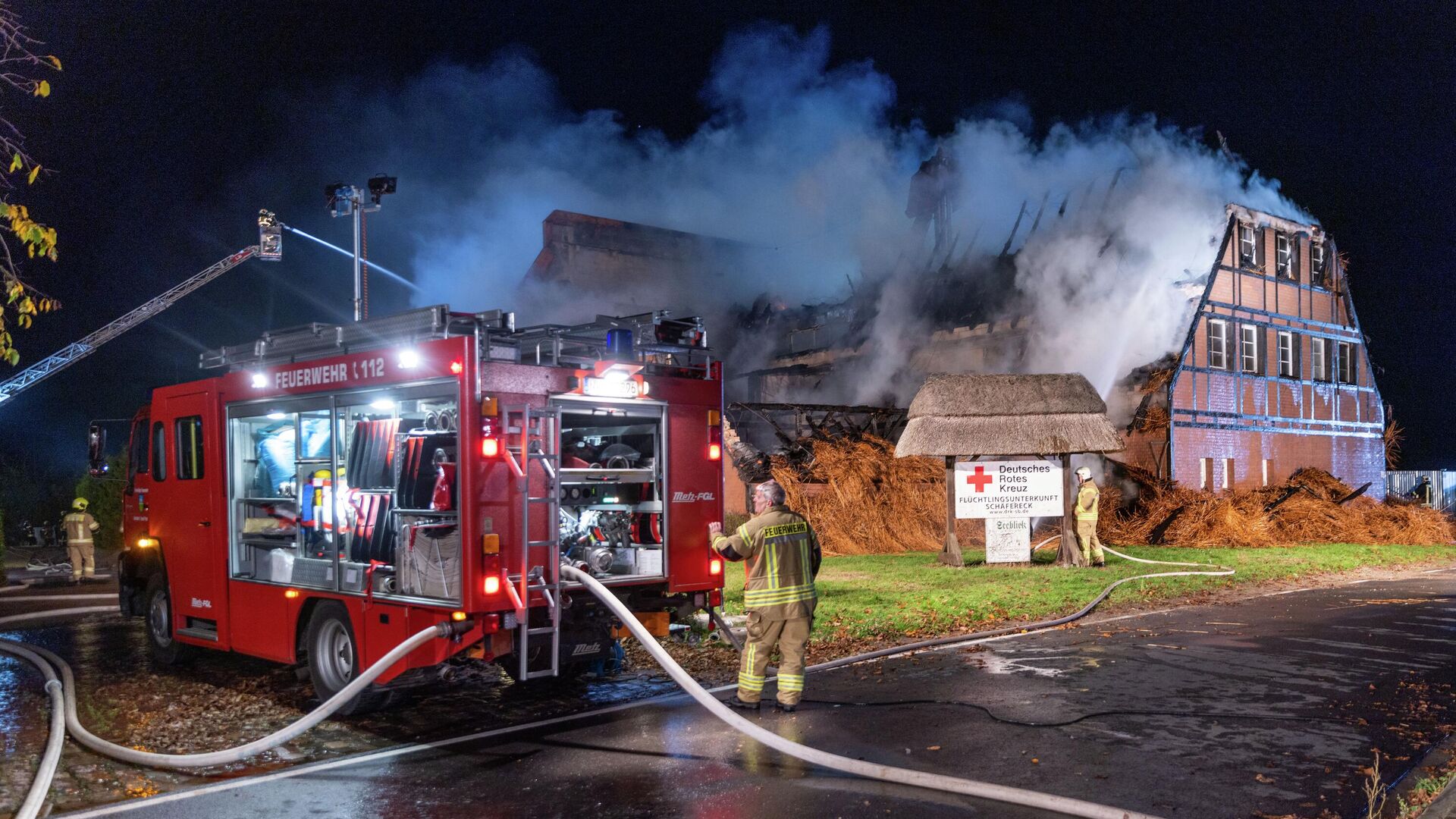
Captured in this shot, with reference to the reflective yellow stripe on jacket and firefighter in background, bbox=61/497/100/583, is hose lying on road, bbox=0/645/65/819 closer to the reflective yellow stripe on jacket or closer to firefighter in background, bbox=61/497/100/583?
firefighter in background, bbox=61/497/100/583

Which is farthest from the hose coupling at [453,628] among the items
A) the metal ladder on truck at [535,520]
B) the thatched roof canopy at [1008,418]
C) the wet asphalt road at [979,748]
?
the thatched roof canopy at [1008,418]

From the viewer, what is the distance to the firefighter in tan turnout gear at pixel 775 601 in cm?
715

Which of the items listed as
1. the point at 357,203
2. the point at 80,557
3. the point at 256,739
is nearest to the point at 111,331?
the point at 80,557

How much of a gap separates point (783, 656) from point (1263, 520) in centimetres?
1767

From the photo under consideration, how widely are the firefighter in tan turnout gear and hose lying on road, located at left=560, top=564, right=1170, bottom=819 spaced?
0.46m

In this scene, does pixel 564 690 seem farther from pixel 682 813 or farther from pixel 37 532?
pixel 37 532

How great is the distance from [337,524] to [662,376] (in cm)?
267

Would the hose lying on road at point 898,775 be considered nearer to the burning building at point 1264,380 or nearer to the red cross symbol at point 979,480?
the red cross symbol at point 979,480

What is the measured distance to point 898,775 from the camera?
5.52m

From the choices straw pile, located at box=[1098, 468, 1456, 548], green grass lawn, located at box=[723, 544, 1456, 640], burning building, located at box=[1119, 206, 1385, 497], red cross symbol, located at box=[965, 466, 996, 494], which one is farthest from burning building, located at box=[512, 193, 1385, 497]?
red cross symbol, located at box=[965, 466, 996, 494]

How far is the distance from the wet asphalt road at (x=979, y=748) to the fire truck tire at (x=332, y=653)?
1300 mm

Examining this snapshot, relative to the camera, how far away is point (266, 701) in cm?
836

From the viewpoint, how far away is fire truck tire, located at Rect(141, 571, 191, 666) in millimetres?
9930

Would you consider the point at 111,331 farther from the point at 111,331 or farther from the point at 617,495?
the point at 617,495
